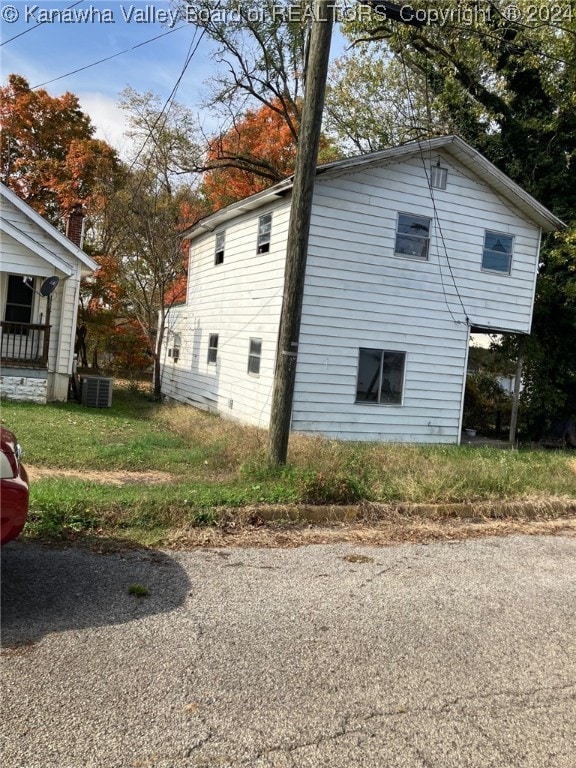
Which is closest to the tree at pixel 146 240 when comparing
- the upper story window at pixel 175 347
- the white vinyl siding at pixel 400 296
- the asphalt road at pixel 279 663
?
the upper story window at pixel 175 347

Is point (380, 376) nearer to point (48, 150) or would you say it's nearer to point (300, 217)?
point (300, 217)

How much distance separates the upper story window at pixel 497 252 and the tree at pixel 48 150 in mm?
18036

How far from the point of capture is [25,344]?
1512 cm

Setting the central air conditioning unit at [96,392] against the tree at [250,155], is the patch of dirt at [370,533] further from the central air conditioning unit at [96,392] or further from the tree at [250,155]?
the tree at [250,155]

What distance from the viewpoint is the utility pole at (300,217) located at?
23.5 feet

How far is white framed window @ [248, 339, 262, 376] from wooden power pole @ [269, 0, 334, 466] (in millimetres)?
5776

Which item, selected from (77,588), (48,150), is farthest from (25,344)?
(48,150)

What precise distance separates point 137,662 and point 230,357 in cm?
1209

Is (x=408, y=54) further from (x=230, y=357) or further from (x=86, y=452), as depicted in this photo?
(x=86, y=452)

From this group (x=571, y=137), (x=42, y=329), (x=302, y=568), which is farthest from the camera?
(x=571, y=137)

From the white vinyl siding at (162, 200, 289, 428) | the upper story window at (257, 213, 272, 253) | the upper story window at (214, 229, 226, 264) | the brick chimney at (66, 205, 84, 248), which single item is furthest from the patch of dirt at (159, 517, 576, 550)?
the brick chimney at (66, 205, 84, 248)

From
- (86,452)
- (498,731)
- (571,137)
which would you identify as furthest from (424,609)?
(571,137)

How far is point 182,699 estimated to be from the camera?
3.06m

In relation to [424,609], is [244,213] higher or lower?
higher
